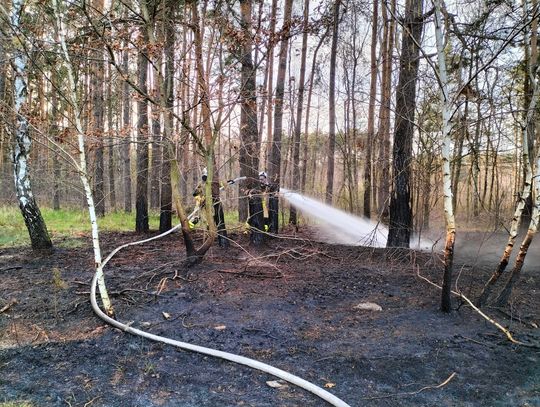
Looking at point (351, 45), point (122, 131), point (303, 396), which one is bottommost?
point (303, 396)

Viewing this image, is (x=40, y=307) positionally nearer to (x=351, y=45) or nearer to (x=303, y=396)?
(x=303, y=396)

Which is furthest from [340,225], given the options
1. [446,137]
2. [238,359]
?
[238,359]

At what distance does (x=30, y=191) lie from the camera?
7926 mm

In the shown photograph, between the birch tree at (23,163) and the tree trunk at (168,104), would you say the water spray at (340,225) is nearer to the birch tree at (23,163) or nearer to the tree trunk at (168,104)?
the tree trunk at (168,104)

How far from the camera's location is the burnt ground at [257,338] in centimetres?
335

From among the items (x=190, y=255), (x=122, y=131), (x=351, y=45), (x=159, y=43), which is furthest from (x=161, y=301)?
(x=351, y=45)

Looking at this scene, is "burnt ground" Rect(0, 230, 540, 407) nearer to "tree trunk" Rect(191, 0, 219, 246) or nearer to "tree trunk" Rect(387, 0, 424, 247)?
"tree trunk" Rect(191, 0, 219, 246)

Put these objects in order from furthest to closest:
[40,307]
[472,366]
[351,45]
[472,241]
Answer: [351,45]
[472,241]
[40,307]
[472,366]

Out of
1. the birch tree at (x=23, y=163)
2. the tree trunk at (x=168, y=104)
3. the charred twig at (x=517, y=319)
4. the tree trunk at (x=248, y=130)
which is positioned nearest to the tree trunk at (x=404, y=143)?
the tree trunk at (x=248, y=130)

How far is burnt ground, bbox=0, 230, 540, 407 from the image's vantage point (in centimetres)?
335

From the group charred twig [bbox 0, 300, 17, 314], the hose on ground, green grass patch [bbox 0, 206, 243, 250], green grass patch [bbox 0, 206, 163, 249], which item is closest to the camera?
the hose on ground

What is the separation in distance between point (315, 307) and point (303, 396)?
2.13 m

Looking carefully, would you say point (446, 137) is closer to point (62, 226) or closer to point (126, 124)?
point (126, 124)

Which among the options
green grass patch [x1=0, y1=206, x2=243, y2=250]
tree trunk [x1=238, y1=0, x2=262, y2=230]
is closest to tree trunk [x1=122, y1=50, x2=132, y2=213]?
green grass patch [x1=0, y1=206, x2=243, y2=250]
